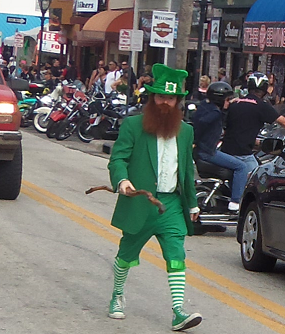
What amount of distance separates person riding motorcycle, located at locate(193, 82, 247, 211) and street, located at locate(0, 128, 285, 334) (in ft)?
2.26

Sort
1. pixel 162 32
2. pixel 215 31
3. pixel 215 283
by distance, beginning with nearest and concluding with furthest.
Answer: pixel 215 283
pixel 162 32
pixel 215 31

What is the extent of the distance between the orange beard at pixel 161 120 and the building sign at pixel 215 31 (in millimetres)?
27291

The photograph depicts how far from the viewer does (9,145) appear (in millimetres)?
11727

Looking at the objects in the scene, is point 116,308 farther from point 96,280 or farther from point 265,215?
point 265,215

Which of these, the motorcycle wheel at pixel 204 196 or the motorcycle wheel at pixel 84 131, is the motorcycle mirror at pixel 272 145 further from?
the motorcycle wheel at pixel 84 131

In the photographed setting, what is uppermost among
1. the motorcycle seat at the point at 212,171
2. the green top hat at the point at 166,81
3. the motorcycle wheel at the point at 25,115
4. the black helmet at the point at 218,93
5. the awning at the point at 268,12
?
the awning at the point at 268,12

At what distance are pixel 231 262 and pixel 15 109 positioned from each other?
3821 mm

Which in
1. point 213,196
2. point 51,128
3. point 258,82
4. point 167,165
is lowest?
point 51,128

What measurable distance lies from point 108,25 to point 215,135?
30506 mm

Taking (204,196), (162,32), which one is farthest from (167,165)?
(162,32)

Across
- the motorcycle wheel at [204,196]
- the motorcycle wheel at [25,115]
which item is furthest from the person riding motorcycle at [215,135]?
the motorcycle wheel at [25,115]

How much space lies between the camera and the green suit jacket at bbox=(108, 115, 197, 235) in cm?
637

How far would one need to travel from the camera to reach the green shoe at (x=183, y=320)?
6266 millimetres

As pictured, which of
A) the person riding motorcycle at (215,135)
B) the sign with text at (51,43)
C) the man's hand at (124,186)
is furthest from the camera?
the sign with text at (51,43)
